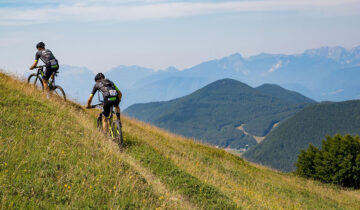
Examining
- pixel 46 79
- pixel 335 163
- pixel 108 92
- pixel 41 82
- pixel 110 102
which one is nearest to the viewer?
pixel 108 92

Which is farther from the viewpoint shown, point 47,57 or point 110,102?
point 47,57

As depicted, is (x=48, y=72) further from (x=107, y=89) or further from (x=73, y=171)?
(x=73, y=171)

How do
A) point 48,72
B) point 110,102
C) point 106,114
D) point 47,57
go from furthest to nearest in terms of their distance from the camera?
point 48,72, point 47,57, point 106,114, point 110,102

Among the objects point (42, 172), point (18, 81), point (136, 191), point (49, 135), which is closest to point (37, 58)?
point (18, 81)

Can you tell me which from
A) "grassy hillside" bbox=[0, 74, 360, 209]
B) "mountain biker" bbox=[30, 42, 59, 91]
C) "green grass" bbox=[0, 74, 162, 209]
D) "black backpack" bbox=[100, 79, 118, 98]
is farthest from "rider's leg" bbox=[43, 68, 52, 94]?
"black backpack" bbox=[100, 79, 118, 98]

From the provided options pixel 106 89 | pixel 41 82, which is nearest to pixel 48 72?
pixel 41 82

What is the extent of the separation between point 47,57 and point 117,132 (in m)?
5.67

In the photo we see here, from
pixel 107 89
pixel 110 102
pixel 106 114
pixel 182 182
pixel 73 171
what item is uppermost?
pixel 107 89

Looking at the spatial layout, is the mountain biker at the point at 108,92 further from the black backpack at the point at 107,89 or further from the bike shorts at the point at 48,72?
the bike shorts at the point at 48,72

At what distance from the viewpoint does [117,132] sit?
36.2 feet

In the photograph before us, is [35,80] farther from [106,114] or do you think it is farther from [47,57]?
[106,114]

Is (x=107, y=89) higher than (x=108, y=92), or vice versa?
(x=107, y=89)

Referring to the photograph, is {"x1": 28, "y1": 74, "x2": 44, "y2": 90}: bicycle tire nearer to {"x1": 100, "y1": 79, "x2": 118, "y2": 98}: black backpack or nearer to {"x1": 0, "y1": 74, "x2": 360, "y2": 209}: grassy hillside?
{"x1": 0, "y1": 74, "x2": 360, "y2": 209}: grassy hillside

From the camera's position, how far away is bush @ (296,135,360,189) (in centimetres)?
2953
